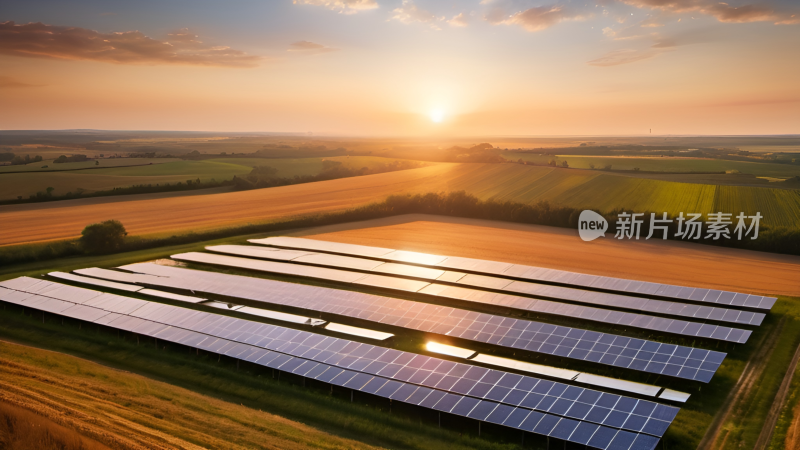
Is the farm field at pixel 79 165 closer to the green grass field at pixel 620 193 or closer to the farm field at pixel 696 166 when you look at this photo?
the green grass field at pixel 620 193

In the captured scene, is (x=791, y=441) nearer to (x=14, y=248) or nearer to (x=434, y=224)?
(x=434, y=224)

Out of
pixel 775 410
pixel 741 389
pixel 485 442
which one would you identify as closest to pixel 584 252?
pixel 741 389

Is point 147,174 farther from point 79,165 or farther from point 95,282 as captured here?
point 95,282

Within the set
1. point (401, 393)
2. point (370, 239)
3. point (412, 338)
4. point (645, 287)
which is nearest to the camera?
point (401, 393)

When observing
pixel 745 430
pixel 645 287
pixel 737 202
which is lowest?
pixel 745 430

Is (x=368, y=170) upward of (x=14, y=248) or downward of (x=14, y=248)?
upward

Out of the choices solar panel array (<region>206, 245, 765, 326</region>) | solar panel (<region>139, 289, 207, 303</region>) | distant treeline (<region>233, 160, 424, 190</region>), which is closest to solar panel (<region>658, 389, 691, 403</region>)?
solar panel array (<region>206, 245, 765, 326</region>)

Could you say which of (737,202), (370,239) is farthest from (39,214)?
(737,202)
